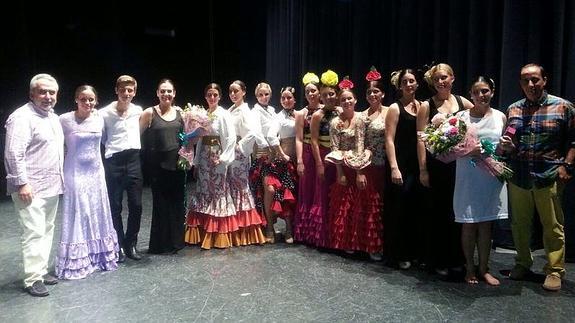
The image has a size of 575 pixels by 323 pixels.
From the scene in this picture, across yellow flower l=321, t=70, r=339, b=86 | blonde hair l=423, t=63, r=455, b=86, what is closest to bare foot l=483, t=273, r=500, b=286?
blonde hair l=423, t=63, r=455, b=86

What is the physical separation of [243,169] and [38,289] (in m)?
1.90

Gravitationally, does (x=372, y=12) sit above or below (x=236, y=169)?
above

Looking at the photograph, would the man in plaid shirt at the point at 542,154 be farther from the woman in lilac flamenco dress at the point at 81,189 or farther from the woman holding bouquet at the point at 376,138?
the woman in lilac flamenco dress at the point at 81,189

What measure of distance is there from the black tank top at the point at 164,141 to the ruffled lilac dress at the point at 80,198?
454 mm

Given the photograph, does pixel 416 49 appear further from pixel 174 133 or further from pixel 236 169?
pixel 174 133

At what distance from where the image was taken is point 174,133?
4.12 meters

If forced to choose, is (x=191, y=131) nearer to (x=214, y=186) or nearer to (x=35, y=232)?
(x=214, y=186)

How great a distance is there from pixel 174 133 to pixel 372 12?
3369 millimetres

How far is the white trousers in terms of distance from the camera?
3297mm

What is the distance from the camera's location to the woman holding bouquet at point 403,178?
3701 millimetres

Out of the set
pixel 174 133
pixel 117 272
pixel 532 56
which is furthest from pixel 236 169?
pixel 532 56

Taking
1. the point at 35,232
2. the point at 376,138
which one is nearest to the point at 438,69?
the point at 376,138

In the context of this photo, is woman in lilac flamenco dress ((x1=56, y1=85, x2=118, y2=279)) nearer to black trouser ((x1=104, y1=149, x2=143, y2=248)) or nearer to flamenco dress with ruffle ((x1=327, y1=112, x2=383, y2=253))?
black trouser ((x1=104, y1=149, x2=143, y2=248))

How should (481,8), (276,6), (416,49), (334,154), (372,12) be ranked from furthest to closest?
(276,6), (372,12), (416,49), (481,8), (334,154)
